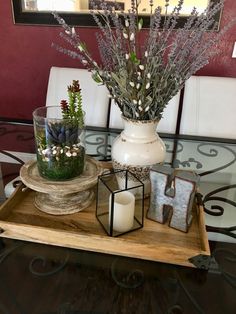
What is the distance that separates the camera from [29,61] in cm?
234

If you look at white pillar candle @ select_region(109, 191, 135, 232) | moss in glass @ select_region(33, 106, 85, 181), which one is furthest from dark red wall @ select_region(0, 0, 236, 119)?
white pillar candle @ select_region(109, 191, 135, 232)

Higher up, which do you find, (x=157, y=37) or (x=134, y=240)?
(x=157, y=37)

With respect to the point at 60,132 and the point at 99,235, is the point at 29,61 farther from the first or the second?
the point at 99,235

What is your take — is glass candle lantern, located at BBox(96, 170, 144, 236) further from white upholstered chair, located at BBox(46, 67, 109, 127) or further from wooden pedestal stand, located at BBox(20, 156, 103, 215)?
white upholstered chair, located at BBox(46, 67, 109, 127)

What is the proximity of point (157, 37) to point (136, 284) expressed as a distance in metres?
→ 0.65

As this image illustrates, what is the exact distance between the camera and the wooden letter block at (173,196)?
0.83m

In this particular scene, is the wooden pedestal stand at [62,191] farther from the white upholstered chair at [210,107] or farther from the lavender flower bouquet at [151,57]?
the white upholstered chair at [210,107]

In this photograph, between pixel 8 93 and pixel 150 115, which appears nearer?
pixel 150 115

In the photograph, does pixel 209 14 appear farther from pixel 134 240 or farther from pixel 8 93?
pixel 8 93

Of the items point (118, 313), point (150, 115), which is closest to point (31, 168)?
point (150, 115)

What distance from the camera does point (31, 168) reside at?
102cm

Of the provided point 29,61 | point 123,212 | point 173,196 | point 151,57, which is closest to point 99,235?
point 123,212

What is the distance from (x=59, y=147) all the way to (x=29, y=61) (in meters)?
1.66

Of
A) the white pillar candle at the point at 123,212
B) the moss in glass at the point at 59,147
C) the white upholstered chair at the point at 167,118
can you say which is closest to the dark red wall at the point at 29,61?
the white upholstered chair at the point at 167,118
